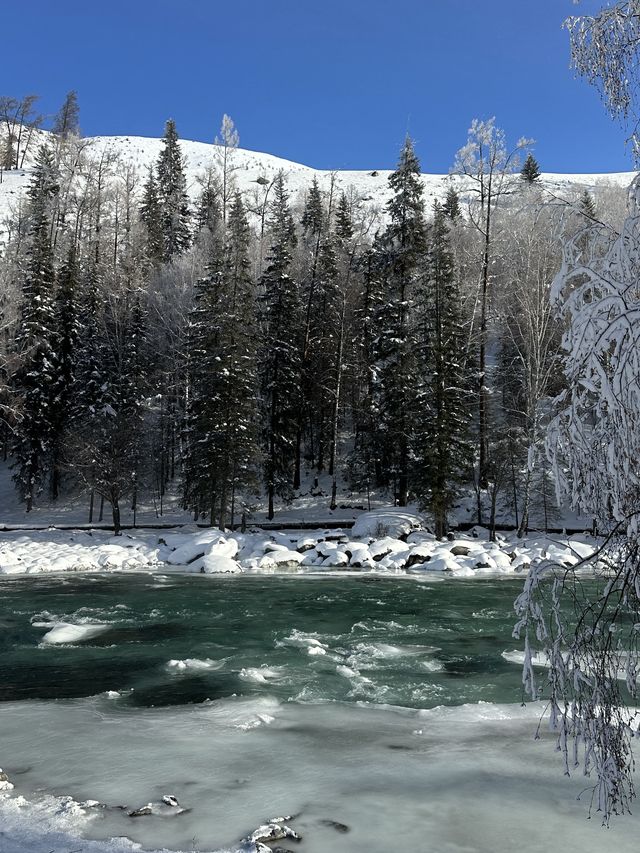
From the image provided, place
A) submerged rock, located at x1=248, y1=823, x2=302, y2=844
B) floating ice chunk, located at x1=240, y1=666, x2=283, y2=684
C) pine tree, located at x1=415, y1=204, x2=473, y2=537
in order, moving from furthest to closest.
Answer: pine tree, located at x1=415, y1=204, x2=473, y2=537 < floating ice chunk, located at x1=240, y1=666, x2=283, y2=684 < submerged rock, located at x1=248, y1=823, x2=302, y2=844

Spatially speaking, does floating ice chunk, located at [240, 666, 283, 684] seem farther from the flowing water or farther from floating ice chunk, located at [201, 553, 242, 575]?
floating ice chunk, located at [201, 553, 242, 575]

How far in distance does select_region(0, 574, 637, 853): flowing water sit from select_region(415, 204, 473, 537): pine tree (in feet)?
38.2

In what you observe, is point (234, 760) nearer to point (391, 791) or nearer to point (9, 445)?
point (391, 791)

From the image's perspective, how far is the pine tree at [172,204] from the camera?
60.8 m

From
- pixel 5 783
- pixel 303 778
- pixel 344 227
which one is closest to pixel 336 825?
pixel 303 778

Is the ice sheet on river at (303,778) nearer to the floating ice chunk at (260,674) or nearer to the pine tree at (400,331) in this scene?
the floating ice chunk at (260,674)

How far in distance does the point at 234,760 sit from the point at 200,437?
77.2ft

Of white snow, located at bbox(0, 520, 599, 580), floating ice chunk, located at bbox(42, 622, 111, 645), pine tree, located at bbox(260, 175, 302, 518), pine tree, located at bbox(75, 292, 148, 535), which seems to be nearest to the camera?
floating ice chunk, located at bbox(42, 622, 111, 645)

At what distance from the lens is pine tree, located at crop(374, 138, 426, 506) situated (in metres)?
31.3

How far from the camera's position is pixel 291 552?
80.2 ft

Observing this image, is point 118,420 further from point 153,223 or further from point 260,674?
point 153,223

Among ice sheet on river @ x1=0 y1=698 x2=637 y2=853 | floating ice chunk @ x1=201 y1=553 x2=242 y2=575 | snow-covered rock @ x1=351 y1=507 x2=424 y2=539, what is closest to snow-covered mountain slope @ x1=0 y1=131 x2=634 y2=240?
snow-covered rock @ x1=351 y1=507 x2=424 y2=539

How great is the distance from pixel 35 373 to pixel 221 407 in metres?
14.9

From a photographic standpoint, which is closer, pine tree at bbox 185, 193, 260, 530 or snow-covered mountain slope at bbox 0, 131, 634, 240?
pine tree at bbox 185, 193, 260, 530
